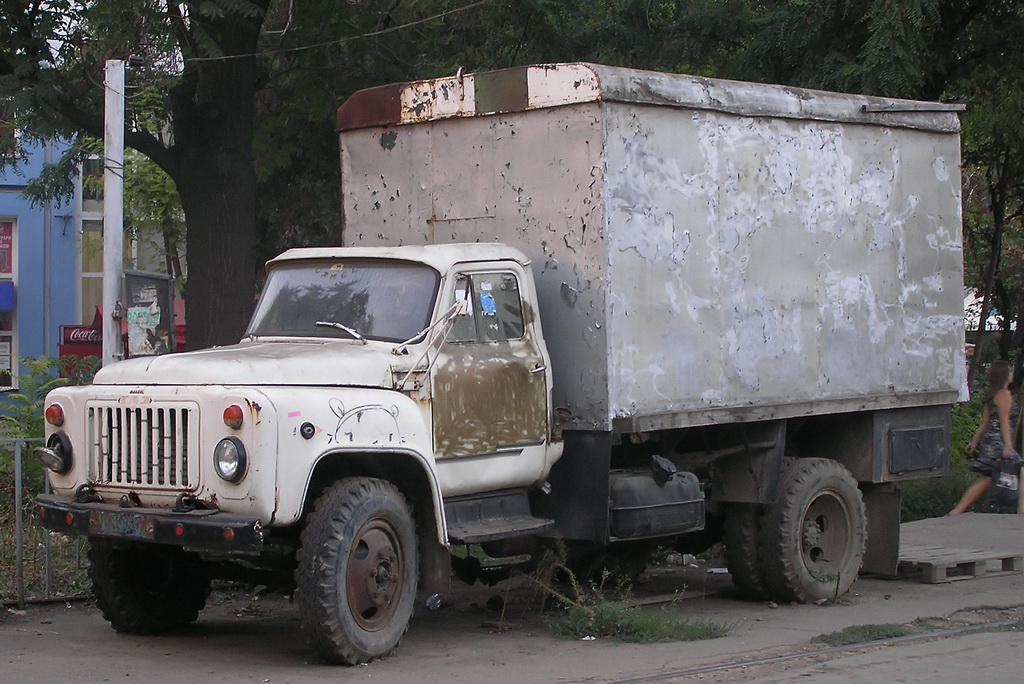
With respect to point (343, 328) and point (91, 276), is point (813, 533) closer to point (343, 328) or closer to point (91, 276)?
point (343, 328)

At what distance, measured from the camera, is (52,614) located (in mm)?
9414

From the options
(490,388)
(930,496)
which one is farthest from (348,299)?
(930,496)

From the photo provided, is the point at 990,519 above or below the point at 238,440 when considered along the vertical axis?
below

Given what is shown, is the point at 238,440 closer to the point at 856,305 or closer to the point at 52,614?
the point at 52,614

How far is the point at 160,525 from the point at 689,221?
4062 mm

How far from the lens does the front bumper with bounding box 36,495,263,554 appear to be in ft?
23.0

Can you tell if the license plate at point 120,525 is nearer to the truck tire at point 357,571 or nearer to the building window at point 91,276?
the truck tire at point 357,571

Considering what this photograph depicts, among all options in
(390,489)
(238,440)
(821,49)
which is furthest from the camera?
(821,49)

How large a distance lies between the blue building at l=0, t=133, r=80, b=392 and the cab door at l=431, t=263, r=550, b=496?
24.1 meters

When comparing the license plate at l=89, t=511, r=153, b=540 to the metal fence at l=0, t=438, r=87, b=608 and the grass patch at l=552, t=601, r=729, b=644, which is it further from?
the grass patch at l=552, t=601, r=729, b=644

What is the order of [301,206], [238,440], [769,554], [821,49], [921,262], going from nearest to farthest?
[238,440]
[769,554]
[921,262]
[821,49]
[301,206]

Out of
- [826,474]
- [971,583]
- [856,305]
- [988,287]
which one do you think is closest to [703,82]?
[856,305]

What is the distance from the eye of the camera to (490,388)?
845 centimetres

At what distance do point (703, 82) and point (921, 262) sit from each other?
267cm
